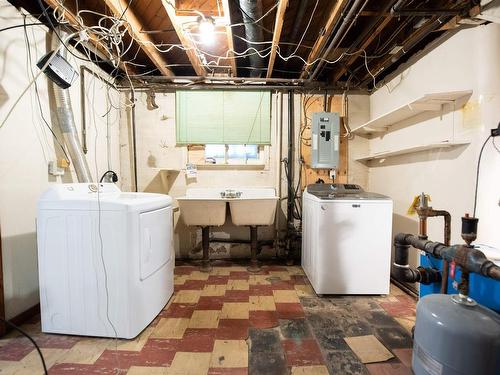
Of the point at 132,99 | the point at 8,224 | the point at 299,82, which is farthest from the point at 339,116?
the point at 8,224

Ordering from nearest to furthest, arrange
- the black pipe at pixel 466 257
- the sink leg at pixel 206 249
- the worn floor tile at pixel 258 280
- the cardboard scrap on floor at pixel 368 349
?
the black pipe at pixel 466 257
the cardboard scrap on floor at pixel 368 349
the worn floor tile at pixel 258 280
the sink leg at pixel 206 249

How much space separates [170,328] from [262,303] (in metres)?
0.72

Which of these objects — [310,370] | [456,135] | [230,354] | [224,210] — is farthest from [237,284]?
[456,135]

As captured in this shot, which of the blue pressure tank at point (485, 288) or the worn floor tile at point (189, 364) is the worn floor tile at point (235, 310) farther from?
the blue pressure tank at point (485, 288)

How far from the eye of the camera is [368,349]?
140cm

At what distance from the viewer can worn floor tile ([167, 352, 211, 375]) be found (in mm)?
1237

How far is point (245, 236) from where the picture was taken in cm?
299

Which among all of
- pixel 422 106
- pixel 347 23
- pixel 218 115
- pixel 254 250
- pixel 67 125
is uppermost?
A: pixel 347 23

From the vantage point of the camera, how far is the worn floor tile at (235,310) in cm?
175

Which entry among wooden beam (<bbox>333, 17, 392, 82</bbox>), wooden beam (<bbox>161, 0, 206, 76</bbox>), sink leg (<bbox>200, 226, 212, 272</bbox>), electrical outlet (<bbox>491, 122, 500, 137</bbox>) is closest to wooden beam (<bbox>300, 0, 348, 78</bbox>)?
wooden beam (<bbox>333, 17, 392, 82</bbox>)

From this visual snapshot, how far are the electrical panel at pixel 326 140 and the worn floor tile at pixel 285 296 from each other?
1461 millimetres

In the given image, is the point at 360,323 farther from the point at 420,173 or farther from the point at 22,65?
the point at 22,65

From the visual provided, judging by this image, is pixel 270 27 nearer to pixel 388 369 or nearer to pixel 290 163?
pixel 290 163

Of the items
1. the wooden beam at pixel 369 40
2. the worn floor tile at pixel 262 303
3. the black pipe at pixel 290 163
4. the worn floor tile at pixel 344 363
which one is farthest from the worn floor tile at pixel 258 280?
the wooden beam at pixel 369 40
